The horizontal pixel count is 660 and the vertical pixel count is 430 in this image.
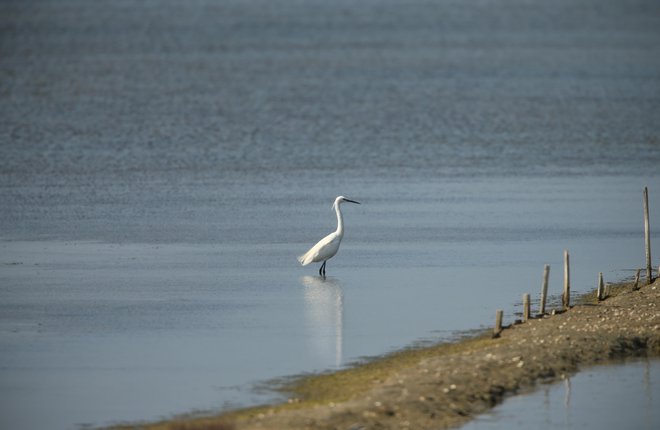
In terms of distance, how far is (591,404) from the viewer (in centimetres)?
1494

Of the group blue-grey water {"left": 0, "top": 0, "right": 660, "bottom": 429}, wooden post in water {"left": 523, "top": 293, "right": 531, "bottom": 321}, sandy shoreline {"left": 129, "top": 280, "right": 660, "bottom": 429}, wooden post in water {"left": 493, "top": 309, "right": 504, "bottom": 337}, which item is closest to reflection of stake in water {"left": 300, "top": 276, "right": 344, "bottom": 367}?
blue-grey water {"left": 0, "top": 0, "right": 660, "bottom": 429}

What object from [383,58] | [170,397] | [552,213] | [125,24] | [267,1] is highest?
[267,1]

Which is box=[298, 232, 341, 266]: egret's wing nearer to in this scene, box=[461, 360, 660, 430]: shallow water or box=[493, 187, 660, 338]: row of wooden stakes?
box=[493, 187, 660, 338]: row of wooden stakes

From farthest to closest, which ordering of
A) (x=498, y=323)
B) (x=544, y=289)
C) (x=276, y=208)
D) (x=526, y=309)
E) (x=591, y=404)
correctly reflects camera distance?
(x=276, y=208)
(x=544, y=289)
(x=526, y=309)
(x=498, y=323)
(x=591, y=404)

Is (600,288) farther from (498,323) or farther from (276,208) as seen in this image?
(276,208)

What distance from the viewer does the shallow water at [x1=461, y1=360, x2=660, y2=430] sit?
14281 mm

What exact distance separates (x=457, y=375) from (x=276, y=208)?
15407 mm

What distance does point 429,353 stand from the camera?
1691 cm

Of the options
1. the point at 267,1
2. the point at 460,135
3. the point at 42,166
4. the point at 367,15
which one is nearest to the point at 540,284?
the point at 42,166

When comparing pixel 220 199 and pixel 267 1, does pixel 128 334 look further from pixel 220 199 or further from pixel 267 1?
pixel 267 1

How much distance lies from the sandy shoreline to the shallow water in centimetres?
21

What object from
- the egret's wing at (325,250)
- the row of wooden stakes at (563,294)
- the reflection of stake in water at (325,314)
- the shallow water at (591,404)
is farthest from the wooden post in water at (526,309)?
the egret's wing at (325,250)

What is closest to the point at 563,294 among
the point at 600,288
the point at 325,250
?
the point at 600,288

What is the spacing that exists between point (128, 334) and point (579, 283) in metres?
7.77
